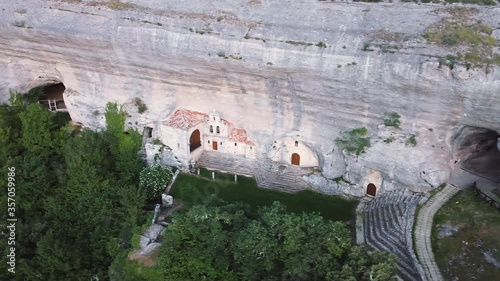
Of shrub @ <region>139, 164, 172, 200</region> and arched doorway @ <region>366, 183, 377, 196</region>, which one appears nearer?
arched doorway @ <region>366, 183, 377, 196</region>

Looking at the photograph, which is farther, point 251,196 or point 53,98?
point 53,98

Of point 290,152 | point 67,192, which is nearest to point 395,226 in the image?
point 290,152

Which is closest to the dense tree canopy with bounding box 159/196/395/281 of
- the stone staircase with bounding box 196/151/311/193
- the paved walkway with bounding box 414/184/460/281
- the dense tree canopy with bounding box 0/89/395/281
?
the dense tree canopy with bounding box 0/89/395/281

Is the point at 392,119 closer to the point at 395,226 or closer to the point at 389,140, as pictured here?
the point at 389,140

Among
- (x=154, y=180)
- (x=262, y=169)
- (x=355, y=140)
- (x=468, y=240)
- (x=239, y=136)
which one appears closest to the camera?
(x=468, y=240)

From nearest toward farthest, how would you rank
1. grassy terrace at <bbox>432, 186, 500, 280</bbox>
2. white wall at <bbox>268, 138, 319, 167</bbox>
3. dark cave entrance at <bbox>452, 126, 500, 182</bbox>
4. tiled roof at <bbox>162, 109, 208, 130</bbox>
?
A: 1. grassy terrace at <bbox>432, 186, 500, 280</bbox>
2. dark cave entrance at <bbox>452, 126, 500, 182</bbox>
3. white wall at <bbox>268, 138, 319, 167</bbox>
4. tiled roof at <bbox>162, 109, 208, 130</bbox>

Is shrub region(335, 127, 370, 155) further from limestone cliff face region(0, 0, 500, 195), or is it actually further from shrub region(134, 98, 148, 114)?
shrub region(134, 98, 148, 114)

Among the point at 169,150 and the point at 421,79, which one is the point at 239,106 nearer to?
the point at 169,150

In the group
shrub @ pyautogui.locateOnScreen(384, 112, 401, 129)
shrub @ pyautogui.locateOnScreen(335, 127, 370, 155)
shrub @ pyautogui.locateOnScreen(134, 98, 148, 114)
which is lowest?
shrub @ pyautogui.locateOnScreen(335, 127, 370, 155)
